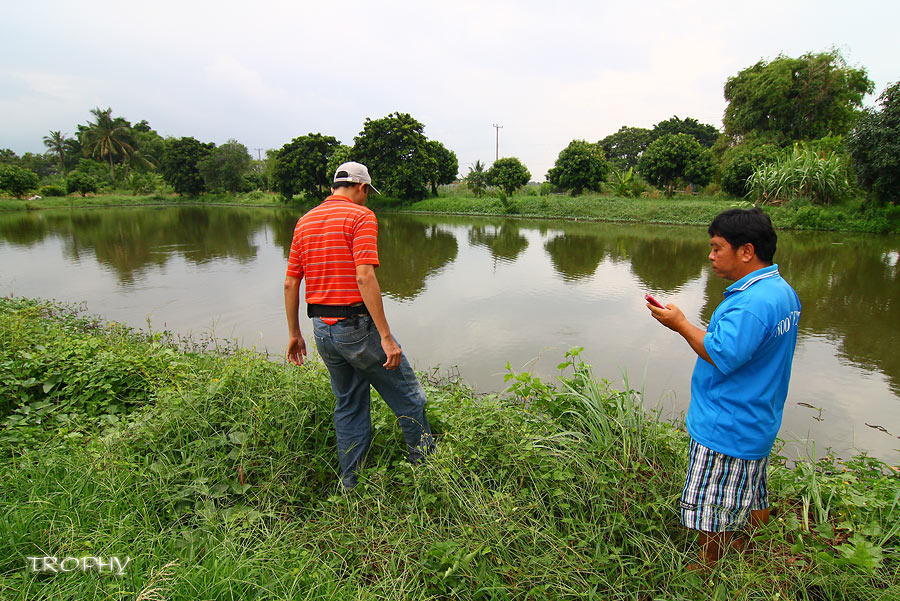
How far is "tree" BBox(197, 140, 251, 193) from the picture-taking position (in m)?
38.4

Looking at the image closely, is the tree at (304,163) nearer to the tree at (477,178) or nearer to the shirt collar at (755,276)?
the tree at (477,178)

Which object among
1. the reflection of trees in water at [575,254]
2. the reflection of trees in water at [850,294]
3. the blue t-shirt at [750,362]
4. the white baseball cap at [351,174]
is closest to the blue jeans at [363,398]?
the white baseball cap at [351,174]

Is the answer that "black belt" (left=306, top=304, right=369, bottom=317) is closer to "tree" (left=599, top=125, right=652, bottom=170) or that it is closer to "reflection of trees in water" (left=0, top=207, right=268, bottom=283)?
"reflection of trees in water" (left=0, top=207, right=268, bottom=283)

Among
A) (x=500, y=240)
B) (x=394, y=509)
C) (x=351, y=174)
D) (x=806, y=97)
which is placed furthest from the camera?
(x=806, y=97)

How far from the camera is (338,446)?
221 cm

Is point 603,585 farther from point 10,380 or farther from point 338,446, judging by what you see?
point 10,380

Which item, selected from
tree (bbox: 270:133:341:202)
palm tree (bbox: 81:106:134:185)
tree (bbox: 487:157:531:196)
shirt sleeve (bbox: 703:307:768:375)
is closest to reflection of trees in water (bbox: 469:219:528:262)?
tree (bbox: 487:157:531:196)

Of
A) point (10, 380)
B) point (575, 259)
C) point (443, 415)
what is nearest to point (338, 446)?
point (443, 415)

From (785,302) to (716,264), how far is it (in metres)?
0.27

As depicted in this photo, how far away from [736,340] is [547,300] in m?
5.68

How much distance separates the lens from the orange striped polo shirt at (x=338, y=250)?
2.01 meters

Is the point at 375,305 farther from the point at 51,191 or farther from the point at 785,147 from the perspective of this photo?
the point at 51,191

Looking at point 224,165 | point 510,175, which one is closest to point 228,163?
point 224,165

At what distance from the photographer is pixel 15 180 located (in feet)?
102
